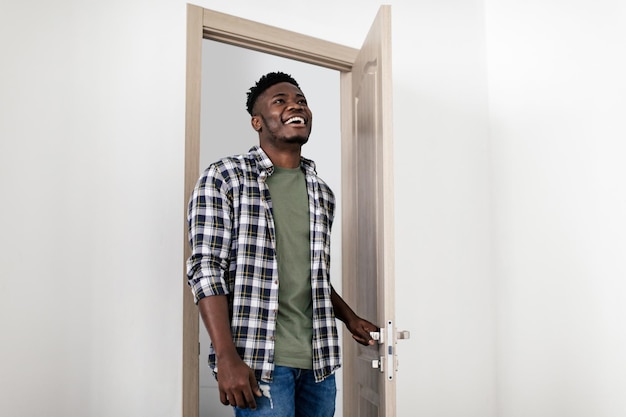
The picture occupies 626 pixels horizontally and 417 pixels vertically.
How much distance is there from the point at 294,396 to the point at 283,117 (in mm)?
772

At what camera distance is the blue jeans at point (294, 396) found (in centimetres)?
149

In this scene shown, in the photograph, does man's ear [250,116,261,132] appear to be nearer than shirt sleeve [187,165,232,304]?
No

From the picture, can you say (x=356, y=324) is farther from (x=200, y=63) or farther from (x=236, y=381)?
(x=200, y=63)

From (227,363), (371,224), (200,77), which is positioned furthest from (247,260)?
(200,77)

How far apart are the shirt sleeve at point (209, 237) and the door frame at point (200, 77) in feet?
1.27

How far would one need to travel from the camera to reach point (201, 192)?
155 cm

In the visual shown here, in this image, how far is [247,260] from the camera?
1.55m

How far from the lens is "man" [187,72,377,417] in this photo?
1.47 m
